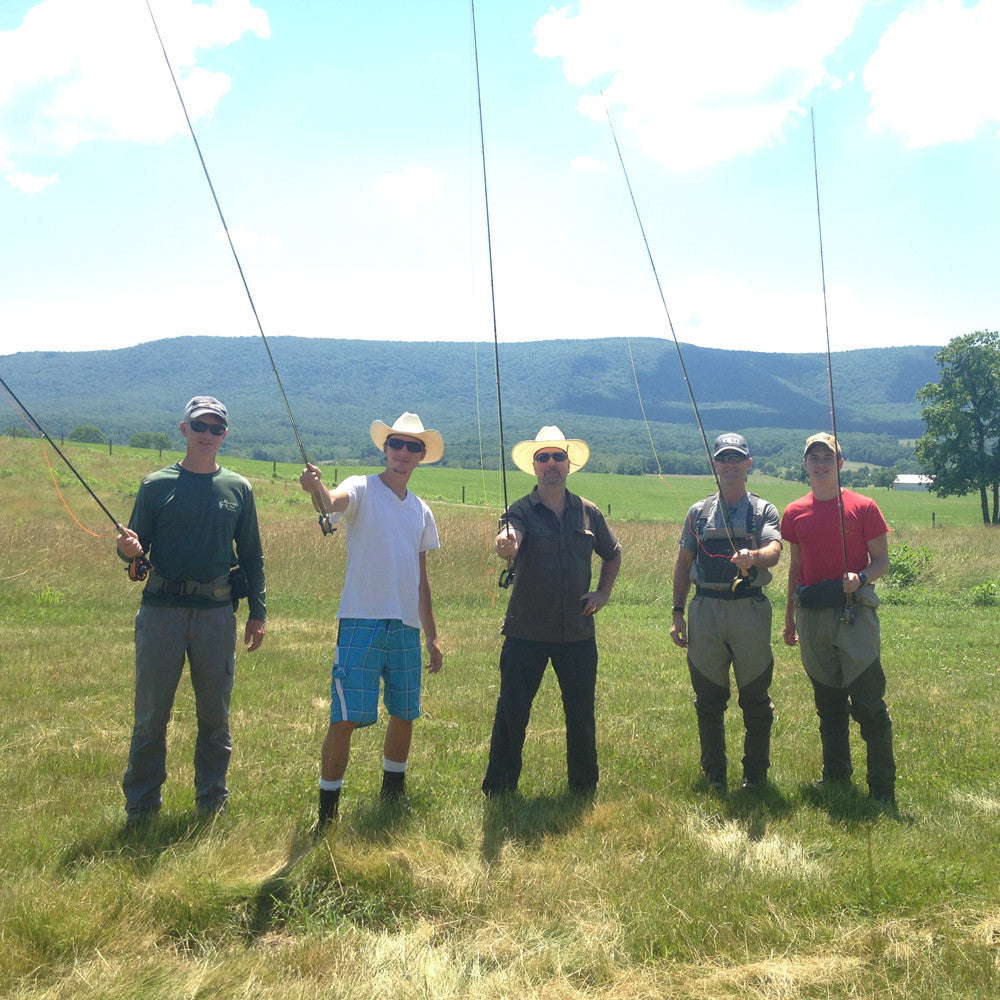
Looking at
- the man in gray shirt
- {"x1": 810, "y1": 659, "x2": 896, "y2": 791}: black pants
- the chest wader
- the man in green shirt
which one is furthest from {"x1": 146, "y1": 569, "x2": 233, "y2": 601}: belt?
{"x1": 810, "y1": 659, "x2": 896, "y2": 791}: black pants

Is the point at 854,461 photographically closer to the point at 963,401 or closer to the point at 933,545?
the point at 963,401

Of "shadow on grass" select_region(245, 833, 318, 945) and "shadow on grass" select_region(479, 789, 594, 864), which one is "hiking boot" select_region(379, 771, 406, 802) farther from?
"shadow on grass" select_region(245, 833, 318, 945)

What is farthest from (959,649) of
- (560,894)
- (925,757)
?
(560,894)

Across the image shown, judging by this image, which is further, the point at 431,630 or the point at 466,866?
the point at 431,630

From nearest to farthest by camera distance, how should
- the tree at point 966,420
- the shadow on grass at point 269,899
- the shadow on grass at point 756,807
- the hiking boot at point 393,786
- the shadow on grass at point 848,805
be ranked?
the shadow on grass at point 269,899, the shadow on grass at point 756,807, the shadow on grass at point 848,805, the hiking boot at point 393,786, the tree at point 966,420

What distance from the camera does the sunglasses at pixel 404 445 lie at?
478 centimetres

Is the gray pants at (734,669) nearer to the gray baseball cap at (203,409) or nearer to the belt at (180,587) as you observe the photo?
the belt at (180,587)

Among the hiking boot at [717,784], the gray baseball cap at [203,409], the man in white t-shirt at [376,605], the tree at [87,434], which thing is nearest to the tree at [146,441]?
the tree at [87,434]

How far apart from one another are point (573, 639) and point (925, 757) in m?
3.25

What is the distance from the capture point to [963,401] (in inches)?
1987

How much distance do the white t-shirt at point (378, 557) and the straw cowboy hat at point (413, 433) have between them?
1.07ft

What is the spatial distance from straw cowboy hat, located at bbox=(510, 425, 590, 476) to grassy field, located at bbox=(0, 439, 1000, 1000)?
2111mm

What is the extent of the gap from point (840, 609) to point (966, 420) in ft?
170

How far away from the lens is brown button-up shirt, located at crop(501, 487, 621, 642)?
5125 millimetres
